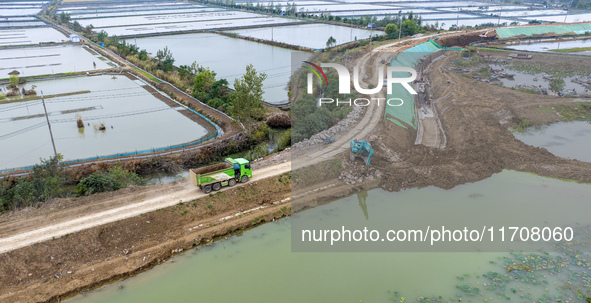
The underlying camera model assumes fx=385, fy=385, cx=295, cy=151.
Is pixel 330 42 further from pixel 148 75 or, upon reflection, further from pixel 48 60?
pixel 48 60

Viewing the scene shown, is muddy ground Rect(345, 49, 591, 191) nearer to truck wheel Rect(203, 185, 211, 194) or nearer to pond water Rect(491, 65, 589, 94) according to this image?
pond water Rect(491, 65, 589, 94)

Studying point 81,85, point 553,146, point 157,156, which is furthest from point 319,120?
point 81,85

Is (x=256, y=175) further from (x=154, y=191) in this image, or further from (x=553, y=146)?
(x=553, y=146)

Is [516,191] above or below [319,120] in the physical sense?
below

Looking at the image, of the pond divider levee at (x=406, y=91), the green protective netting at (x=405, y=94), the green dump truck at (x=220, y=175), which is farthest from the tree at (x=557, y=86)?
the green dump truck at (x=220, y=175)

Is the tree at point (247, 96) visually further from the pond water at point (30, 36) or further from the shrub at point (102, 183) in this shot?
the pond water at point (30, 36)
